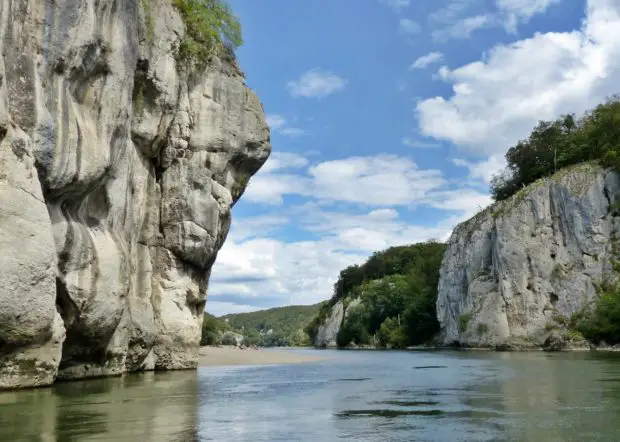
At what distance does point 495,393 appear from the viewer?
61.2 ft

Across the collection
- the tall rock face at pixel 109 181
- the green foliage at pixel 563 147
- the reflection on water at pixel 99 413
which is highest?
the green foliage at pixel 563 147

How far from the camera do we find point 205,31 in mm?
34531

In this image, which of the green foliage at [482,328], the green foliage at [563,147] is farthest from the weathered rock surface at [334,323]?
the green foliage at [482,328]

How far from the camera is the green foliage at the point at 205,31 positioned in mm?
33094

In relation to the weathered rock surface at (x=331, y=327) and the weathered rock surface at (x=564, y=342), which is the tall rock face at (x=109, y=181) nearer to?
the weathered rock surface at (x=564, y=342)

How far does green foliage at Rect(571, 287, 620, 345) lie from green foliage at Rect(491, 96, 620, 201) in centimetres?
1565

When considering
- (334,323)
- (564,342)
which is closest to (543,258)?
(564,342)

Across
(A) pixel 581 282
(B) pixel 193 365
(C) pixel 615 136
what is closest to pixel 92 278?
(B) pixel 193 365

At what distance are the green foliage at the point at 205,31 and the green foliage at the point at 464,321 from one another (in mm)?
53156

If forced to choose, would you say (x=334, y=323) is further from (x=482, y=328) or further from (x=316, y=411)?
(x=316, y=411)

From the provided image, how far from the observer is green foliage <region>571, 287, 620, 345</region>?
59.0 meters

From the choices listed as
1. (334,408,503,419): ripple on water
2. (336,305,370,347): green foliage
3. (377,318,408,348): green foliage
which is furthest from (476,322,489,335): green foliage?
(334,408,503,419): ripple on water

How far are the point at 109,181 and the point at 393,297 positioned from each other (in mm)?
95530

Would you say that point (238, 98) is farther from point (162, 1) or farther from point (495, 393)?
point (495, 393)
